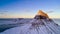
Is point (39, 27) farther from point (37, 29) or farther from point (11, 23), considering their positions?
point (11, 23)

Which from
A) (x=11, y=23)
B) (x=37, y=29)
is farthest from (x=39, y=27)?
(x=11, y=23)

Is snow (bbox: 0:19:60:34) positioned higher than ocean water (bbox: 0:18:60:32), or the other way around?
ocean water (bbox: 0:18:60:32)

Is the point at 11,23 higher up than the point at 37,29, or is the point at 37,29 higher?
the point at 11,23

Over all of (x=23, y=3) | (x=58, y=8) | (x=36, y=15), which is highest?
(x=23, y=3)

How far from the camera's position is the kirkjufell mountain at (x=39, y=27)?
1.53 meters

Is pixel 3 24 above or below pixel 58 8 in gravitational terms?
below

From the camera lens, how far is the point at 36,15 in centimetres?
158

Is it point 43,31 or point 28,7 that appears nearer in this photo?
point 43,31

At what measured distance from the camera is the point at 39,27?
5.06ft

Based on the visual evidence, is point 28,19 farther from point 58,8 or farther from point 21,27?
point 58,8

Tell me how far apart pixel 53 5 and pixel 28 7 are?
17.0 inches

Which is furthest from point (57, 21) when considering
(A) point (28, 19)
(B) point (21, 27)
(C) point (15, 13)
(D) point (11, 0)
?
(D) point (11, 0)

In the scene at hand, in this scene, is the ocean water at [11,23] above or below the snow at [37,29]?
above

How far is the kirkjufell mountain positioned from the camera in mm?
1533
